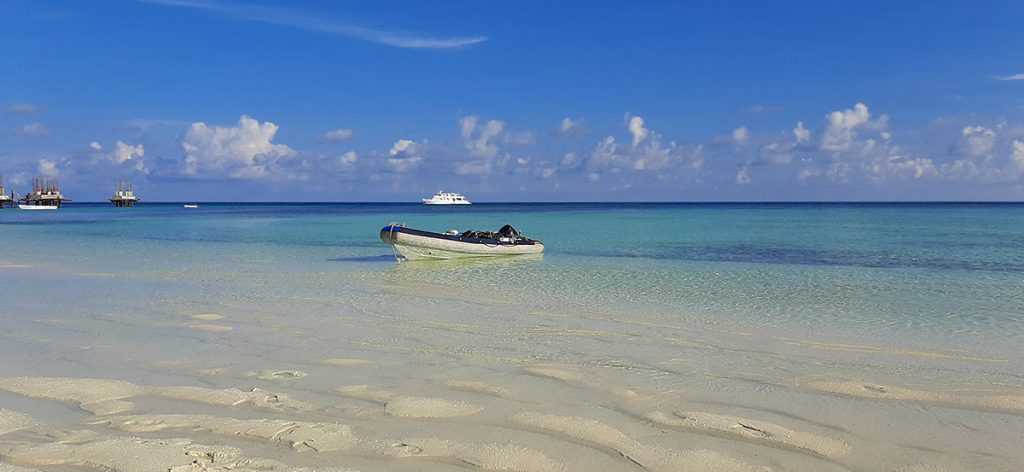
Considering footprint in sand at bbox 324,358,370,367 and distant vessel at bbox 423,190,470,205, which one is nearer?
footprint in sand at bbox 324,358,370,367

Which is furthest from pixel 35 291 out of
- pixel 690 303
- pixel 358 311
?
pixel 690 303

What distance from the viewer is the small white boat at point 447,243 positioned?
22219mm

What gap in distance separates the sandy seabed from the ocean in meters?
0.03

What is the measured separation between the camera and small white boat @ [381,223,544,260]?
875 inches

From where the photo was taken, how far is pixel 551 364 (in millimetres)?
7406

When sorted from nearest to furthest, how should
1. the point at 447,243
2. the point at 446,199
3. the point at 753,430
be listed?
1. the point at 753,430
2. the point at 447,243
3. the point at 446,199

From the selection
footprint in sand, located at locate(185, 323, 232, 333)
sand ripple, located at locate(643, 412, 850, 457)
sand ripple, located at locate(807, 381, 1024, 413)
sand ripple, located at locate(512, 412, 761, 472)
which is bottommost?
footprint in sand, located at locate(185, 323, 232, 333)

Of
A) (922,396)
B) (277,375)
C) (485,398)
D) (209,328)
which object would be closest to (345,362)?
(277,375)

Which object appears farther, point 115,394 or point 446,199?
point 446,199

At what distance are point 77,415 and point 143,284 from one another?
35.1 ft

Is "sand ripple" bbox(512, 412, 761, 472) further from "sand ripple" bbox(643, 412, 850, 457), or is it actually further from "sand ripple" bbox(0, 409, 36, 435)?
"sand ripple" bbox(0, 409, 36, 435)

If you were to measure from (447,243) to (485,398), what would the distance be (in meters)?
16.8

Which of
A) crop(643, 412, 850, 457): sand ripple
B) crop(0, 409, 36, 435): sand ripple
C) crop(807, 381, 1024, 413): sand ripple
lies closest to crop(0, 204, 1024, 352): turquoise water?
crop(807, 381, 1024, 413): sand ripple

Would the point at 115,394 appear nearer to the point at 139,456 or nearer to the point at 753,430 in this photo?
the point at 139,456
